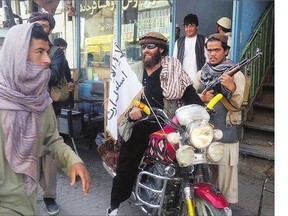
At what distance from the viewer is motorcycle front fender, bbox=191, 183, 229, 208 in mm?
2580

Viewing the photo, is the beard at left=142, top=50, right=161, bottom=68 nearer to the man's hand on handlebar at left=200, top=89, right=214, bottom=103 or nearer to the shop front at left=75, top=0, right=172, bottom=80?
the man's hand on handlebar at left=200, top=89, right=214, bottom=103

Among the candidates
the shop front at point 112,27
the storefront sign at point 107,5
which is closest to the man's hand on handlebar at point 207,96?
the shop front at point 112,27

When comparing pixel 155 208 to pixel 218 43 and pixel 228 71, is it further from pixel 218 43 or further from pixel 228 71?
pixel 218 43

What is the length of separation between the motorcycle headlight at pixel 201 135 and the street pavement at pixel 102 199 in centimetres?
169

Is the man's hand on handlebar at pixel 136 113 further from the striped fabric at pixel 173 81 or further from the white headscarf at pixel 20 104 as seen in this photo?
the white headscarf at pixel 20 104

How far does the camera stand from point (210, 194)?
104 inches

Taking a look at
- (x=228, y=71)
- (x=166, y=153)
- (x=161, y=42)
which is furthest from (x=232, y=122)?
(x=161, y=42)

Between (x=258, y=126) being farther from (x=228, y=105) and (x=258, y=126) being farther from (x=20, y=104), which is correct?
(x=20, y=104)

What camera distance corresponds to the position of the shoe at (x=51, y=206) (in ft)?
12.2

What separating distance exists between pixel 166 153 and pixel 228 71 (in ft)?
2.70

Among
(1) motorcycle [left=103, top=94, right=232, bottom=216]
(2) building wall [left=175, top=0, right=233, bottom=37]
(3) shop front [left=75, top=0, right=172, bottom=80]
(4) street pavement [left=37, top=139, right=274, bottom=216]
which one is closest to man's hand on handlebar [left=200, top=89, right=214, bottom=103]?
(1) motorcycle [left=103, top=94, right=232, bottom=216]

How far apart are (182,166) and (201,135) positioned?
267 mm

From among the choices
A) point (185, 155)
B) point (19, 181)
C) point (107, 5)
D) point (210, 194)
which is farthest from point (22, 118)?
point (107, 5)

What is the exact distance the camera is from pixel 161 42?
128 inches
